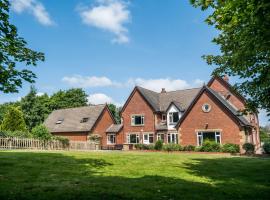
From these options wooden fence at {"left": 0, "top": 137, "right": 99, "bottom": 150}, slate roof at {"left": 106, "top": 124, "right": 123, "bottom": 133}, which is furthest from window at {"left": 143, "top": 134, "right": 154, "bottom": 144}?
wooden fence at {"left": 0, "top": 137, "right": 99, "bottom": 150}

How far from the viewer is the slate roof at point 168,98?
48938 mm

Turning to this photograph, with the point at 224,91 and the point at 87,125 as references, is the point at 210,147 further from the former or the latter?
the point at 87,125

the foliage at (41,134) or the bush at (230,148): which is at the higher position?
the foliage at (41,134)

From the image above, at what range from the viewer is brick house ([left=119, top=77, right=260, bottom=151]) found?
3978cm

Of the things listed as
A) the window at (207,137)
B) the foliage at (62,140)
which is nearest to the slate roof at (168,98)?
the window at (207,137)

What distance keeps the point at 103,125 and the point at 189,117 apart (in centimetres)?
1944

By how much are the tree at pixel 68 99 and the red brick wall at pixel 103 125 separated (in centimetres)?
3523

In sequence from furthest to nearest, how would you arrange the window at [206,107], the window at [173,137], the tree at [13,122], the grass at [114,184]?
the tree at [13,122] < the window at [173,137] < the window at [206,107] < the grass at [114,184]

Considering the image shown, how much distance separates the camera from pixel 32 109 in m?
80.2

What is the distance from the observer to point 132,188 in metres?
9.81

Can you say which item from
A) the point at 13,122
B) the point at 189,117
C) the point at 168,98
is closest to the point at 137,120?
the point at 168,98

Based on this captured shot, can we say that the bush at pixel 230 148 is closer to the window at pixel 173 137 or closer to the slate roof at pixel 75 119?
the window at pixel 173 137

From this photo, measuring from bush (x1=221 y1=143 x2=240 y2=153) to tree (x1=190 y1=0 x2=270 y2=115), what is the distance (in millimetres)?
17847

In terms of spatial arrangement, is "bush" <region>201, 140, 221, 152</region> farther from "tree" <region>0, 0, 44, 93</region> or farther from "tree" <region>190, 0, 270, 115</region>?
"tree" <region>0, 0, 44, 93</region>
